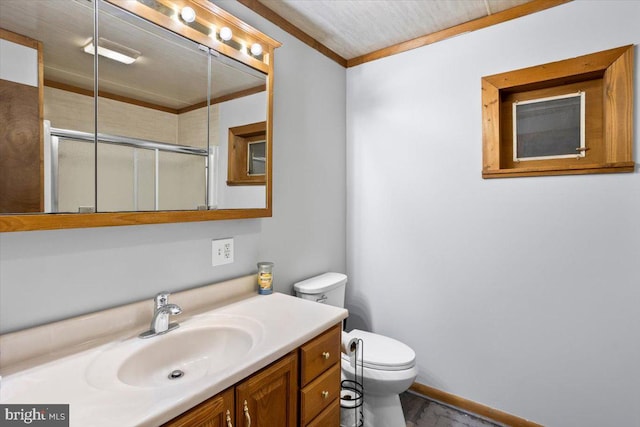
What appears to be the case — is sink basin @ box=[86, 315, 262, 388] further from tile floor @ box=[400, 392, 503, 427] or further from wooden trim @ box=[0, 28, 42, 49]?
tile floor @ box=[400, 392, 503, 427]

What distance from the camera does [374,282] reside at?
88.8 inches

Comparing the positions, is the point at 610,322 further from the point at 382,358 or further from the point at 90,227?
the point at 90,227

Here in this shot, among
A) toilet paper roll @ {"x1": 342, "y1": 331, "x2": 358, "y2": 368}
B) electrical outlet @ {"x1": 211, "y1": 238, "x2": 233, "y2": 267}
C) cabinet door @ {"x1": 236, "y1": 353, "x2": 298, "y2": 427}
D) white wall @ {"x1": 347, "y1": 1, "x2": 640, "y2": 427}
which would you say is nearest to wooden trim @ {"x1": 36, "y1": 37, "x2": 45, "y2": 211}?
electrical outlet @ {"x1": 211, "y1": 238, "x2": 233, "y2": 267}

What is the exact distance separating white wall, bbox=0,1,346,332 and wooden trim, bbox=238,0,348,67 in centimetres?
4

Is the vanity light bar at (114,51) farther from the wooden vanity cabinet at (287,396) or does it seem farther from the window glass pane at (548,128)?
the window glass pane at (548,128)

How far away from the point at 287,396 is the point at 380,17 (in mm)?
1943

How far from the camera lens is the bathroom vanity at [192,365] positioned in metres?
0.76

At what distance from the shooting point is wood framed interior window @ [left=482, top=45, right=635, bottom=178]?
58.2 inches

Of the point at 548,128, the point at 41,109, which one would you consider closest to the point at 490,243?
the point at 548,128

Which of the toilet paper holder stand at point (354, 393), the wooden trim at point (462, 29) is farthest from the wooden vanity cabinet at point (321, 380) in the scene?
the wooden trim at point (462, 29)

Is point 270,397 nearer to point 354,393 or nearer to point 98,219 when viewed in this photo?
point 98,219

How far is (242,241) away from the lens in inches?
62.8

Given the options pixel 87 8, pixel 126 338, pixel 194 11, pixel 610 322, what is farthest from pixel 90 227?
pixel 610 322

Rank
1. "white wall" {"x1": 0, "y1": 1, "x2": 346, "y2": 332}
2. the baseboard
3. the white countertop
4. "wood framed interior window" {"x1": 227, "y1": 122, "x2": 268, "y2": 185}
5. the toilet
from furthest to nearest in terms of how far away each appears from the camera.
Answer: the baseboard, the toilet, "wood framed interior window" {"x1": 227, "y1": 122, "x2": 268, "y2": 185}, "white wall" {"x1": 0, "y1": 1, "x2": 346, "y2": 332}, the white countertop
